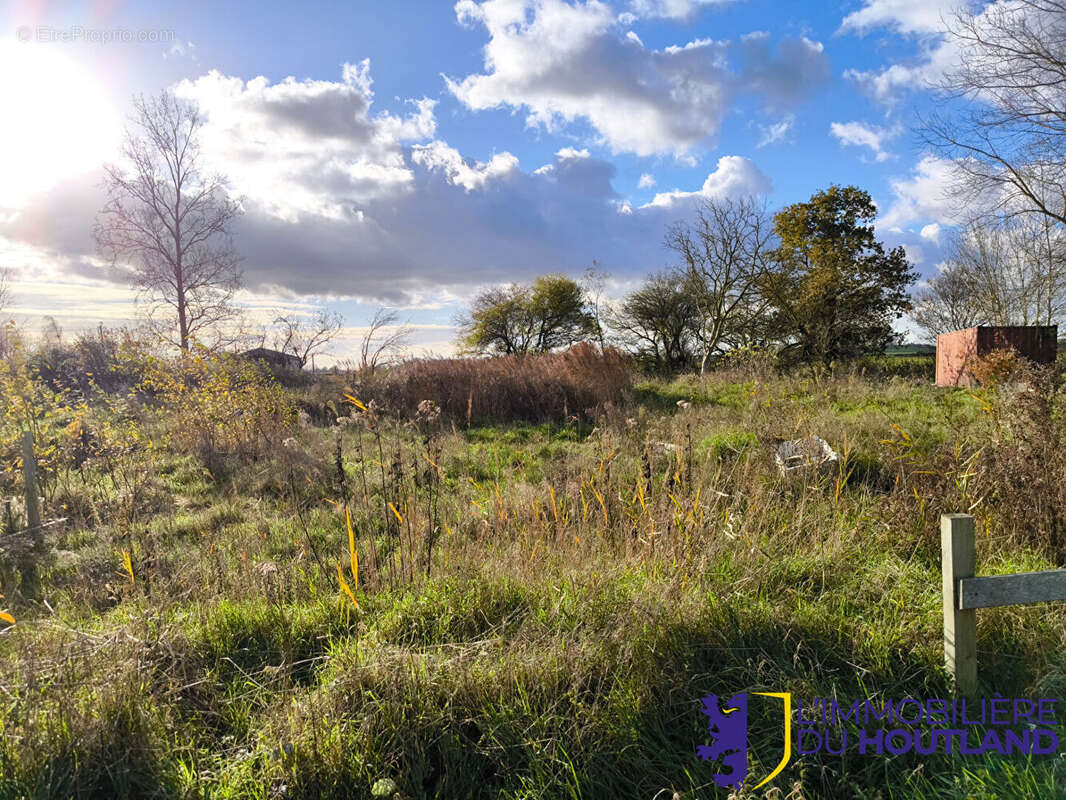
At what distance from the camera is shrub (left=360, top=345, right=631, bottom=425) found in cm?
1199

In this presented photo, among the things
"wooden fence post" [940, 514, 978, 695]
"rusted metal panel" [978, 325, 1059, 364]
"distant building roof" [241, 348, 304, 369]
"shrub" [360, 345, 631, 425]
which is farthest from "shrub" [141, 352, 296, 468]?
"rusted metal panel" [978, 325, 1059, 364]

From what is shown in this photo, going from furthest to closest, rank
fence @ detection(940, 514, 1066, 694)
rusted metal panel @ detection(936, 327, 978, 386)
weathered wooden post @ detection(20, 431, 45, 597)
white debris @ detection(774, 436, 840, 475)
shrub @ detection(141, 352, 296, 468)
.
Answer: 1. rusted metal panel @ detection(936, 327, 978, 386)
2. shrub @ detection(141, 352, 296, 468)
3. white debris @ detection(774, 436, 840, 475)
4. weathered wooden post @ detection(20, 431, 45, 597)
5. fence @ detection(940, 514, 1066, 694)

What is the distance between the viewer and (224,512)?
5895mm

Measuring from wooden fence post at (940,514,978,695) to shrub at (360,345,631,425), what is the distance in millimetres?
8529

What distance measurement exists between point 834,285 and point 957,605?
2017 cm

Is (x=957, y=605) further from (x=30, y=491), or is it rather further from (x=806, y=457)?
(x=30, y=491)

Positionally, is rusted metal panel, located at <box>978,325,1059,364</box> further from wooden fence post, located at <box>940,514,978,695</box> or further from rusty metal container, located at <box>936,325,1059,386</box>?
wooden fence post, located at <box>940,514,978,695</box>

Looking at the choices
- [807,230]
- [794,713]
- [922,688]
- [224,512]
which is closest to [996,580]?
[922,688]

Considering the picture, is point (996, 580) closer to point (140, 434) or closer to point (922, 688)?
point (922, 688)

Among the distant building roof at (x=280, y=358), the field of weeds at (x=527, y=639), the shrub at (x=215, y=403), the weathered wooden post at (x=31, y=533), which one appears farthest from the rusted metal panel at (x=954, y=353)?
the distant building roof at (x=280, y=358)

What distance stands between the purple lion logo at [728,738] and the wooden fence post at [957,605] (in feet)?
3.11

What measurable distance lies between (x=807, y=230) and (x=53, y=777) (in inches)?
976

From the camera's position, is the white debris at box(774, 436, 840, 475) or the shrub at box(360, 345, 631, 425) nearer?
the white debris at box(774, 436, 840, 475)

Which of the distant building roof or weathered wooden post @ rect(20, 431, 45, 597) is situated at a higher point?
the distant building roof
